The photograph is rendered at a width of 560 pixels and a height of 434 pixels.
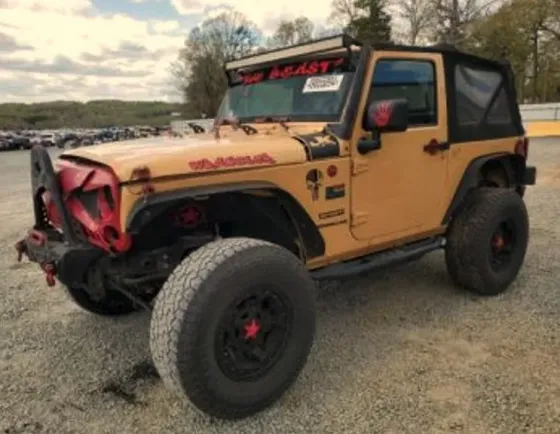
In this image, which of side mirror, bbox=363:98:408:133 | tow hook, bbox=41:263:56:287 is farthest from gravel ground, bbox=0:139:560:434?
side mirror, bbox=363:98:408:133

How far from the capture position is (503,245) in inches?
200

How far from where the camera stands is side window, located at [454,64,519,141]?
470 cm

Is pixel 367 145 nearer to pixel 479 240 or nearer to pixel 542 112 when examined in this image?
pixel 479 240

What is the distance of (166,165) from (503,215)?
3.06 metres

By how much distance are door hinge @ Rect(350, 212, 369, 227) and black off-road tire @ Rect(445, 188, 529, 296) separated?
1168mm

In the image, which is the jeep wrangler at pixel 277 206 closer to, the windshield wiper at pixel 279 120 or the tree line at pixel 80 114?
the windshield wiper at pixel 279 120

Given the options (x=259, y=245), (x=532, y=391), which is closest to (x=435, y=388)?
(x=532, y=391)

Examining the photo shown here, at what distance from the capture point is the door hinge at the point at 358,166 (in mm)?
3814

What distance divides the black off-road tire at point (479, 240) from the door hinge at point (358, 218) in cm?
117

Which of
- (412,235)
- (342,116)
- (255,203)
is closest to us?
(255,203)

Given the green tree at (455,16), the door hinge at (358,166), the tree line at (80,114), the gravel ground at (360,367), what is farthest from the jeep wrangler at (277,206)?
the tree line at (80,114)

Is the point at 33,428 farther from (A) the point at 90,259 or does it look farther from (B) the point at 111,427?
(A) the point at 90,259

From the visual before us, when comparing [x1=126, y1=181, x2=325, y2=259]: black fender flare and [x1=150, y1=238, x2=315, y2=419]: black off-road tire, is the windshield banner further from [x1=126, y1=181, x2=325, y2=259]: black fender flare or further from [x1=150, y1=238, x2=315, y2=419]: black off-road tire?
[x1=150, y1=238, x2=315, y2=419]: black off-road tire

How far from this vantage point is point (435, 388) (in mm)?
3416
